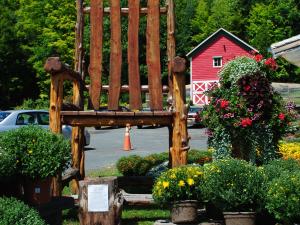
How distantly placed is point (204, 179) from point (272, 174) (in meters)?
0.71

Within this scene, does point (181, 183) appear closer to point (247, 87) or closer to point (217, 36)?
point (247, 87)

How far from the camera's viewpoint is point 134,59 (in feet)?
29.0

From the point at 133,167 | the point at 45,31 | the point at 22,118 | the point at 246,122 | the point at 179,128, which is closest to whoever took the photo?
the point at 179,128

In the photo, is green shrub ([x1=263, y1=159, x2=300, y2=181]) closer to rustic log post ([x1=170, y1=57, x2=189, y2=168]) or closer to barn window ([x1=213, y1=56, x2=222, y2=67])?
rustic log post ([x1=170, y1=57, x2=189, y2=168])

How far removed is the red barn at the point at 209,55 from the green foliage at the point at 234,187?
45.8 metres

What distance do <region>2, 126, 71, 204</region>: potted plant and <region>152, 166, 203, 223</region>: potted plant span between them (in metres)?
1.09

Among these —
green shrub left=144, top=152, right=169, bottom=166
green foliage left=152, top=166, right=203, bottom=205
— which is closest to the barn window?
green shrub left=144, top=152, right=169, bottom=166

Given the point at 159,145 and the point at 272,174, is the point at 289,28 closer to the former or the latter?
the point at 159,145

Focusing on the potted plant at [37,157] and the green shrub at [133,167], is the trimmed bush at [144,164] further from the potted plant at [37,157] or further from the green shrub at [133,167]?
the potted plant at [37,157]

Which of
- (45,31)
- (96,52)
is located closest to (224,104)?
(96,52)

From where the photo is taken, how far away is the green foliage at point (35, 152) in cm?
645

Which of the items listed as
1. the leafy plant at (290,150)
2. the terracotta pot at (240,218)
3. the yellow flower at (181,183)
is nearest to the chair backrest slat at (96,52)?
the yellow flower at (181,183)

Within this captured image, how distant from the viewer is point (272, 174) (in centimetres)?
666

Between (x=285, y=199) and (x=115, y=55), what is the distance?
387 centimetres
